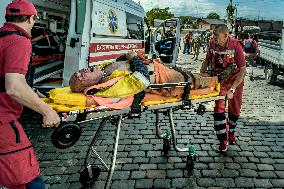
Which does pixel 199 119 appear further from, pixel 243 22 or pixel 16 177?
pixel 243 22

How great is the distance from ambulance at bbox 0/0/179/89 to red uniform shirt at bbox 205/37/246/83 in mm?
2765

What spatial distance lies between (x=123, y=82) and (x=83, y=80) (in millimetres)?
418

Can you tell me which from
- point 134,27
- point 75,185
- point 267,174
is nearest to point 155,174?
point 75,185

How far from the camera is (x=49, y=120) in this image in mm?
2672

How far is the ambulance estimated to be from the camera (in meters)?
6.95

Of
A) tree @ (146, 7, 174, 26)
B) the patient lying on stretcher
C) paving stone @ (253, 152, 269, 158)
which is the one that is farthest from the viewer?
tree @ (146, 7, 174, 26)

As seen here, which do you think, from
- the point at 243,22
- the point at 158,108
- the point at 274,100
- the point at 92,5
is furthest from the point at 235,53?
the point at 243,22

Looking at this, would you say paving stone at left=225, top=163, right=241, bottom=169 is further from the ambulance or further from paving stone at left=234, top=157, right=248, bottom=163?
the ambulance

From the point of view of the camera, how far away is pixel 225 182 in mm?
4469

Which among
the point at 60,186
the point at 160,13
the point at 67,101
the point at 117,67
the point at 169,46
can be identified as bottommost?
the point at 60,186

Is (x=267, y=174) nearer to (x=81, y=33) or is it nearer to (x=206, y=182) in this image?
(x=206, y=182)

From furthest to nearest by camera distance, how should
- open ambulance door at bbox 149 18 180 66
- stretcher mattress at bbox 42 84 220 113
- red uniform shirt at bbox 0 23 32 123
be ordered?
open ambulance door at bbox 149 18 180 66 < stretcher mattress at bbox 42 84 220 113 < red uniform shirt at bbox 0 23 32 123

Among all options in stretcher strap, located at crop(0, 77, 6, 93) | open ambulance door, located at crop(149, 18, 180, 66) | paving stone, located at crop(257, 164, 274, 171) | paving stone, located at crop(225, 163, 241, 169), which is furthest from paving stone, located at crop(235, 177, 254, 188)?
open ambulance door, located at crop(149, 18, 180, 66)

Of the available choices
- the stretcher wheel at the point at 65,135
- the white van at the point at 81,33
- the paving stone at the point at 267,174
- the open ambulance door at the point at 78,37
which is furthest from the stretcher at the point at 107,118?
the white van at the point at 81,33
